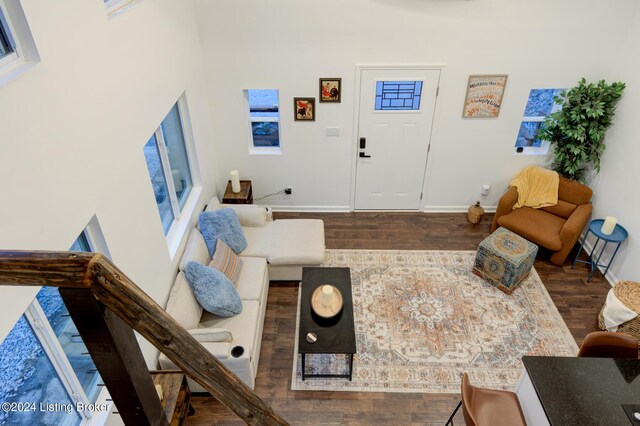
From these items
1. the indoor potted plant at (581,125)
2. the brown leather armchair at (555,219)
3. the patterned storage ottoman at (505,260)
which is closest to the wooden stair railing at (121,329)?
the patterned storage ottoman at (505,260)

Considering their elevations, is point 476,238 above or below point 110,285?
below

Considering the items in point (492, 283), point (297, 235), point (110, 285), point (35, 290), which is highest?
point (110, 285)

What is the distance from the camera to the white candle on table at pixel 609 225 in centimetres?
486

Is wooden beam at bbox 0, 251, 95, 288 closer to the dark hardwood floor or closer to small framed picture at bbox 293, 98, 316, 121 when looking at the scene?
the dark hardwood floor

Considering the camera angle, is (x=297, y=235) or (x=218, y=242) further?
(x=297, y=235)

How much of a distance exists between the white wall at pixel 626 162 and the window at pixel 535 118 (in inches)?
26.6

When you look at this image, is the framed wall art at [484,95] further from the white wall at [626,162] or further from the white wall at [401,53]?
the white wall at [626,162]

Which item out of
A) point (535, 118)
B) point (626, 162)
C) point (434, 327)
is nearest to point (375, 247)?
point (434, 327)

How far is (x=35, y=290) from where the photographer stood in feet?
7.04

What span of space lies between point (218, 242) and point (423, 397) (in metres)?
2.62

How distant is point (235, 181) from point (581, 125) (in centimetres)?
435

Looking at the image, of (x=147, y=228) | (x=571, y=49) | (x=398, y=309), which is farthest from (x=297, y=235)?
(x=571, y=49)

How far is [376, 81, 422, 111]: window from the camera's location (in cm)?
547

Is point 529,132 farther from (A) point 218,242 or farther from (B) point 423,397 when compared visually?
(A) point 218,242
